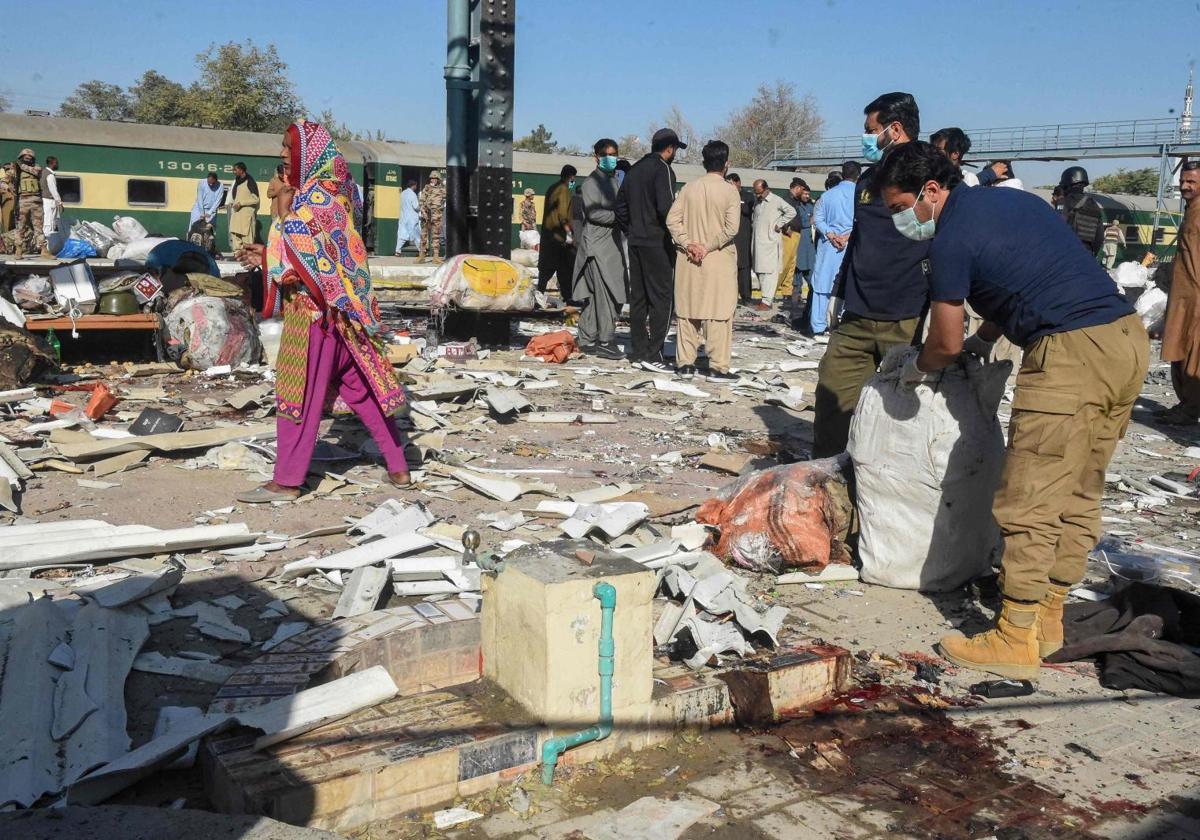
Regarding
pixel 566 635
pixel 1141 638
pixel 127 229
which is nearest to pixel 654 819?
pixel 566 635

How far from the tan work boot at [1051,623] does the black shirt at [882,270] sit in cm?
201

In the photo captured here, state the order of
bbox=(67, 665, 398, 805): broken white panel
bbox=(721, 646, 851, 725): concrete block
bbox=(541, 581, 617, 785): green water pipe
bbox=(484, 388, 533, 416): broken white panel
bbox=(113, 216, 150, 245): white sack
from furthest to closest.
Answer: bbox=(113, 216, 150, 245): white sack → bbox=(484, 388, 533, 416): broken white panel → bbox=(721, 646, 851, 725): concrete block → bbox=(541, 581, 617, 785): green water pipe → bbox=(67, 665, 398, 805): broken white panel

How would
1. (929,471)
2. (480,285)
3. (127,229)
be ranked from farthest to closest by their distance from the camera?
(127,229) < (480,285) < (929,471)

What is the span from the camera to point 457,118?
36.3 ft

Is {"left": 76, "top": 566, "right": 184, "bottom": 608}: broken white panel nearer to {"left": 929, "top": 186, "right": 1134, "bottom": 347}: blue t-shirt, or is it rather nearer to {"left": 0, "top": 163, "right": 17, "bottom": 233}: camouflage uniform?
{"left": 929, "top": 186, "right": 1134, "bottom": 347}: blue t-shirt

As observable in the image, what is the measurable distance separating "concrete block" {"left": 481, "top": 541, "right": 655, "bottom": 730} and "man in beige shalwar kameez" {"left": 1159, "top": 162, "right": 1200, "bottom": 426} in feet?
22.0

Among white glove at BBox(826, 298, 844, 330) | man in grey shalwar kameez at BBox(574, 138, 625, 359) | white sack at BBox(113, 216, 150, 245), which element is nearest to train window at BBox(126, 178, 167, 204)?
white sack at BBox(113, 216, 150, 245)

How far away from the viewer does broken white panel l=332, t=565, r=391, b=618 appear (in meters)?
4.25

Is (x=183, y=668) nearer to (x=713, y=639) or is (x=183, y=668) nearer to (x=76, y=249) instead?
(x=713, y=639)

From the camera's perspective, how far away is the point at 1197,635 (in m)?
4.04

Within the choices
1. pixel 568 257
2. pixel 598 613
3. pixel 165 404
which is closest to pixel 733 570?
pixel 598 613

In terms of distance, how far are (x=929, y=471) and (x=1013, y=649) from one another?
2.93ft

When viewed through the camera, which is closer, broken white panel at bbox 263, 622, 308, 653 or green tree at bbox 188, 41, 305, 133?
broken white panel at bbox 263, 622, 308, 653

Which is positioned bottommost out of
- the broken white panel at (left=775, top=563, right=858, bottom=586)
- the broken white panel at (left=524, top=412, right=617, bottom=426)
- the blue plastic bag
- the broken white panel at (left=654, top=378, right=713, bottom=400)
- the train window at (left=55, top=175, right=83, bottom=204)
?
the broken white panel at (left=775, top=563, right=858, bottom=586)
